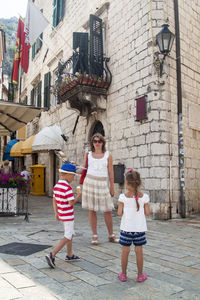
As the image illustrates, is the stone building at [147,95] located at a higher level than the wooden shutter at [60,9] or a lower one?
lower

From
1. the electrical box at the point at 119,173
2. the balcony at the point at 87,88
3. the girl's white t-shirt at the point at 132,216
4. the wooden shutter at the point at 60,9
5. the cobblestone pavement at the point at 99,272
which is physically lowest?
the cobblestone pavement at the point at 99,272

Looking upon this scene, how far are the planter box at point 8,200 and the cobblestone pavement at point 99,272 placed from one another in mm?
2020

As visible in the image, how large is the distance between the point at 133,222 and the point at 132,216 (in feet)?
0.19

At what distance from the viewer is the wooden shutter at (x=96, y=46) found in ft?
30.0

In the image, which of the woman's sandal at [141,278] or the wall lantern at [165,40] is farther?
the wall lantern at [165,40]

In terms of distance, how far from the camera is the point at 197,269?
312 cm

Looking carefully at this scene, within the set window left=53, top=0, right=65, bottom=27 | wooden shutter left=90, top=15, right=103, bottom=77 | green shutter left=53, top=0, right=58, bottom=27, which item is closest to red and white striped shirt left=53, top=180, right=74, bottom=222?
wooden shutter left=90, top=15, right=103, bottom=77

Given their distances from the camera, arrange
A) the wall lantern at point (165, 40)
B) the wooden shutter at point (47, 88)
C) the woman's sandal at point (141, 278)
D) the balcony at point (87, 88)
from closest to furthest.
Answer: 1. the woman's sandal at point (141, 278)
2. the wall lantern at point (165, 40)
3. the balcony at point (87, 88)
4. the wooden shutter at point (47, 88)

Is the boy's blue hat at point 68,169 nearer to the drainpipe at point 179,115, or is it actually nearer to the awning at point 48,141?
the drainpipe at point 179,115

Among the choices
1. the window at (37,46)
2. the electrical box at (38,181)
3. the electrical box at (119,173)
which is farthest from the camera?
the window at (37,46)

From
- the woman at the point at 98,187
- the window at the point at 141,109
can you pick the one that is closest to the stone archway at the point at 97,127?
the window at the point at 141,109

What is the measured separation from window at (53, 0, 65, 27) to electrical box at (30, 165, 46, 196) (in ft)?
25.2

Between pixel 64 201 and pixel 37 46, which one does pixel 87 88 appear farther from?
pixel 37 46

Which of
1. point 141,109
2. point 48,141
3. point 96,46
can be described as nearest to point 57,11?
point 96,46
